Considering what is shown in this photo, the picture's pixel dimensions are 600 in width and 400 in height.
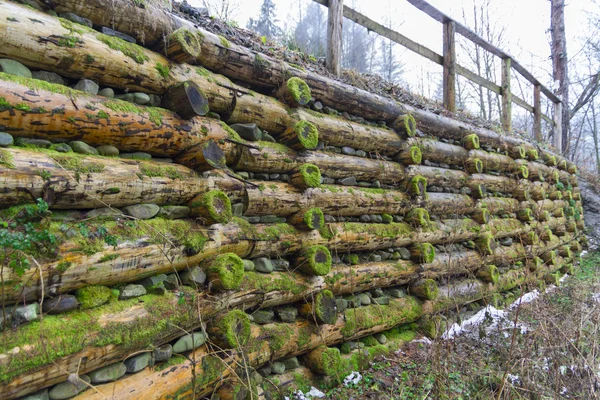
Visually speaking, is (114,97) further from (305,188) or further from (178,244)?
(305,188)

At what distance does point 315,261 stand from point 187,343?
4.99ft

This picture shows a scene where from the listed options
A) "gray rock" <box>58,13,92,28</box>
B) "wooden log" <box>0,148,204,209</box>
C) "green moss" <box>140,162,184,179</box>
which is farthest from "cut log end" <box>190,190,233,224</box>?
"gray rock" <box>58,13,92,28</box>

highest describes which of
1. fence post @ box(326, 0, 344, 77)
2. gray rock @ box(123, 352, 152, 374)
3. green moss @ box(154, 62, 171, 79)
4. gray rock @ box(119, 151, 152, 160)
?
fence post @ box(326, 0, 344, 77)

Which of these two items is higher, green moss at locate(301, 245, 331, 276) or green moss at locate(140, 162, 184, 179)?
green moss at locate(140, 162, 184, 179)

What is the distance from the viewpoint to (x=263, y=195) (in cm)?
368

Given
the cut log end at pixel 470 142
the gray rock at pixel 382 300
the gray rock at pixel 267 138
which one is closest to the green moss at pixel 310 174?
the gray rock at pixel 267 138

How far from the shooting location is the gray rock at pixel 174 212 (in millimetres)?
2965

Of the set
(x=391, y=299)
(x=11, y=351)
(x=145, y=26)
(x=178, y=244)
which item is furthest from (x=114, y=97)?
(x=391, y=299)

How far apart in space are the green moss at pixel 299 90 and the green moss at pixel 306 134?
29 centimetres

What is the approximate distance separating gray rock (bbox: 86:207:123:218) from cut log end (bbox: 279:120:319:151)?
2.10 metres

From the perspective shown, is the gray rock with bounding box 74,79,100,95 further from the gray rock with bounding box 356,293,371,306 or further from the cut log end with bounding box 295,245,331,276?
the gray rock with bounding box 356,293,371,306

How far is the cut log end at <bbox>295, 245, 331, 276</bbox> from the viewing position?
3.78 m

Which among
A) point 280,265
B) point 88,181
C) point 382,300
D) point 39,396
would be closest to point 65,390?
point 39,396

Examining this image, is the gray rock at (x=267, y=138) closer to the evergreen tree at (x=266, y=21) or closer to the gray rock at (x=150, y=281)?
the gray rock at (x=150, y=281)
